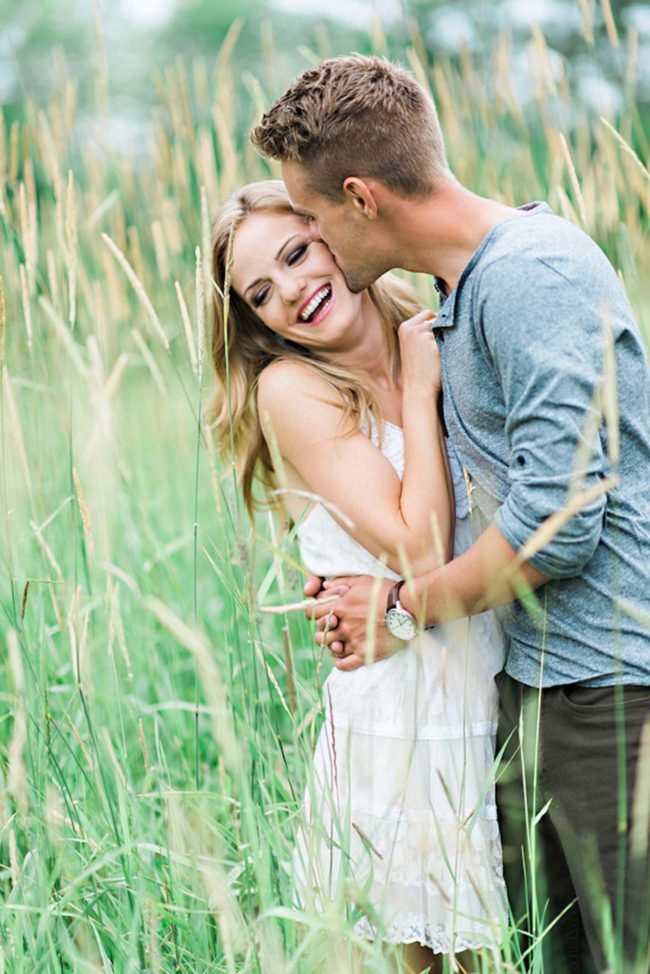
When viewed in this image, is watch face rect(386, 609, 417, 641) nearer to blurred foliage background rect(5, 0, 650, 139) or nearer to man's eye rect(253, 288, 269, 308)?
man's eye rect(253, 288, 269, 308)

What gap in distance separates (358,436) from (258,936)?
2.44 ft

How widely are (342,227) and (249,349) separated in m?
0.37

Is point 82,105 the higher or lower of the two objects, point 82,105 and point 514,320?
the higher

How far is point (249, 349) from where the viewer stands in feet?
6.27

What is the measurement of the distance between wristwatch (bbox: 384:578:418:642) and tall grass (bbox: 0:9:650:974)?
157 millimetres

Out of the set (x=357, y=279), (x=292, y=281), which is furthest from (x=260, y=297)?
(x=357, y=279)

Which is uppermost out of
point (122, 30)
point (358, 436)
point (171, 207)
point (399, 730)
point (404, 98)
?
point (122, 30)

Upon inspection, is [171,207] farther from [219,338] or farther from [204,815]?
[204,815]

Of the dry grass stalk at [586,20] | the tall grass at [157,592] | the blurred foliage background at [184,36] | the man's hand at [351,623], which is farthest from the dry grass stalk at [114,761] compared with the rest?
the blurred foliage background at [184,36]

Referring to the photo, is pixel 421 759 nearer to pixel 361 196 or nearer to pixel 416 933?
pixel 416 933

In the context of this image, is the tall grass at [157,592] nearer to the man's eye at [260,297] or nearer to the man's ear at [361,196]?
the man's eye at [260,297]

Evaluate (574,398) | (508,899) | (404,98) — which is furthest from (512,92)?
(508,899)

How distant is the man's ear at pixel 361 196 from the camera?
61.0 inches

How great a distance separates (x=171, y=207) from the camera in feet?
8.84
